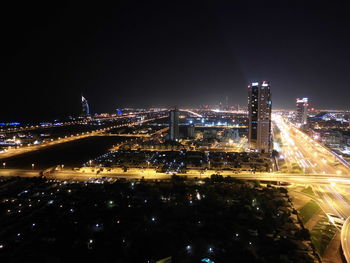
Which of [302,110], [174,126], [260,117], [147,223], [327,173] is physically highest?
[302,110]

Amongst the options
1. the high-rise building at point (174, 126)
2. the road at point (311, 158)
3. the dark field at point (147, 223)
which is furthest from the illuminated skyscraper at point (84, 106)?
the dark field at point (147, 223)

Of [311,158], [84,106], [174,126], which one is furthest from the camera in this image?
[84,106]

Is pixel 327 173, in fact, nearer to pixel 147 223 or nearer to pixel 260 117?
pixel 260 117

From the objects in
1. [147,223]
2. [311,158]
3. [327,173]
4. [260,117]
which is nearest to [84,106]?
[260,117]

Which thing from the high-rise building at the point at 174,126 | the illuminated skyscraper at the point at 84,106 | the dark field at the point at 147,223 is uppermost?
the illuminated skyscraper at the point at 84,106

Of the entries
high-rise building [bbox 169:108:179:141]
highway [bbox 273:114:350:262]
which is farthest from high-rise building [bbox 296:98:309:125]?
high-rise building [bbox 169:108:179:141]

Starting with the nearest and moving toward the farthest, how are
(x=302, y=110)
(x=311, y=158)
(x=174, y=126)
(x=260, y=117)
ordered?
(x=311, y=158)
(x=260, y=117)
(x=174, y=126)
(x=302, y=110)

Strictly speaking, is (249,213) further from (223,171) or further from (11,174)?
(11,174)

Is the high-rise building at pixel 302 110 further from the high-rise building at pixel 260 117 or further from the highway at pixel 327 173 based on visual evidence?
the high-rise building at pixel 260 117

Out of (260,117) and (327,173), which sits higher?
(260,117)

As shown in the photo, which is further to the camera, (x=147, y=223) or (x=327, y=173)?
(x=327, y=173)
